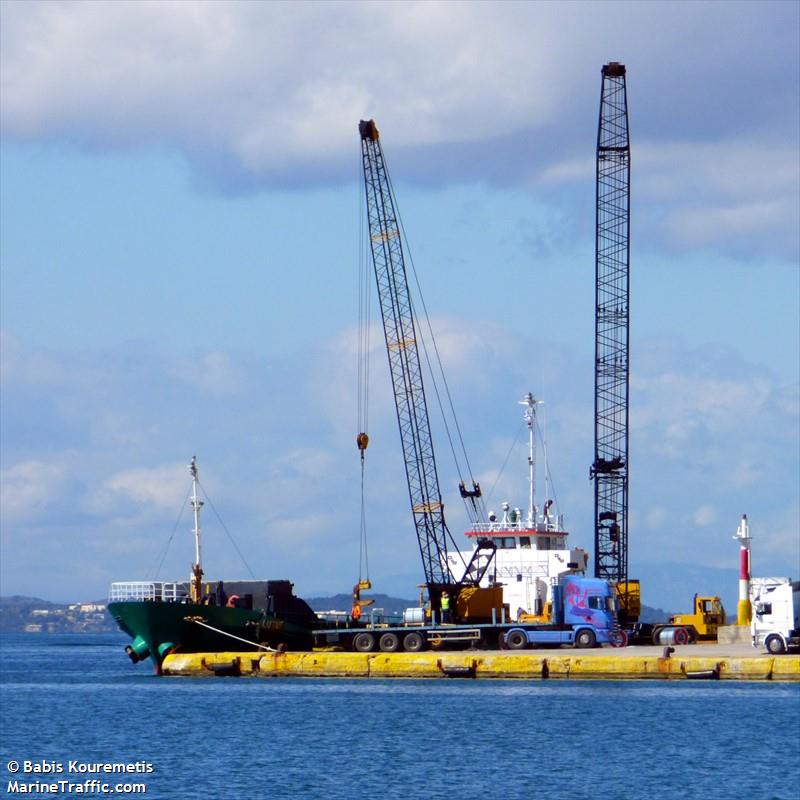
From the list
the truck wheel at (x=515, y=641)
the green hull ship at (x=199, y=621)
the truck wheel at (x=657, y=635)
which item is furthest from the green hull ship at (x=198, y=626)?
the truck wheel at (x=657, y=635)

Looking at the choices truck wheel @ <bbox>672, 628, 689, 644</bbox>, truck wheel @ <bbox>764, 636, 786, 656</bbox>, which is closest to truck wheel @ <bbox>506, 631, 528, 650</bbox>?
truck wheel @ <bbox>672, 628, 689, 644</bbox>

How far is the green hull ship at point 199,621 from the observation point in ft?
265

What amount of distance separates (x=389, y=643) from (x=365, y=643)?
1.36 m

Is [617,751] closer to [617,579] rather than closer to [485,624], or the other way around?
[485,624]

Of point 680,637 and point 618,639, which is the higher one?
point 680,637

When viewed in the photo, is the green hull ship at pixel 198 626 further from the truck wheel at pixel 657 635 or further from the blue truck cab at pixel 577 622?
the truck wheel at pixel 657 635

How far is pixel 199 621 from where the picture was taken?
80875 mm

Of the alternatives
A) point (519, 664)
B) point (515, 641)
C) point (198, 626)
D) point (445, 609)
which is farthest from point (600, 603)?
point (198, 626)

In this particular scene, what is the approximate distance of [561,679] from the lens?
71.7 meters

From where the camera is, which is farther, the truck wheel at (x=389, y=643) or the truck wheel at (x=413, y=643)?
the truck wheel at (x=389, y=643)

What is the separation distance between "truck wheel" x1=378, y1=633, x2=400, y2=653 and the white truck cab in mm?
15876

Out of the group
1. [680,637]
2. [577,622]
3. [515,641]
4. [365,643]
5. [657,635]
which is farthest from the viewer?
[657,635]

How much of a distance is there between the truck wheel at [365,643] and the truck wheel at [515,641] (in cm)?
629

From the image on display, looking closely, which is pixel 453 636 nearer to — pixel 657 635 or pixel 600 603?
pixel 600 603
